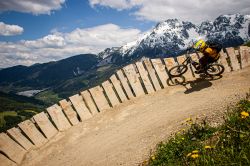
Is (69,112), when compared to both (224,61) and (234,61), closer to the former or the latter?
(224,61)

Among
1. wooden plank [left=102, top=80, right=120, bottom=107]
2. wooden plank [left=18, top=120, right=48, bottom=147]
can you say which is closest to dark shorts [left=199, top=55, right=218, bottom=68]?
wooden plank [left=102, top=80, right=120, bottom=107]

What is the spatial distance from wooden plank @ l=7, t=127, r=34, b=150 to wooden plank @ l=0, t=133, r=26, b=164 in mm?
148

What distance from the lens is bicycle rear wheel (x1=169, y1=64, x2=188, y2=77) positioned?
582 inches

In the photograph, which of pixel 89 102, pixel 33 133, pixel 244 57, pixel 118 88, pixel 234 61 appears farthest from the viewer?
pixel 244 57

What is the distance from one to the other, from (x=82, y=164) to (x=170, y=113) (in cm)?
384

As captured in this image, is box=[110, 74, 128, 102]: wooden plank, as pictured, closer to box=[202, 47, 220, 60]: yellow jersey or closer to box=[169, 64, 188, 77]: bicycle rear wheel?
box=[169, 64, 188, 77]: bicycle rear wheel

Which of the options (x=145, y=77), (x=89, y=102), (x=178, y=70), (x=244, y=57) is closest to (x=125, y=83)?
(x=145, y=77)

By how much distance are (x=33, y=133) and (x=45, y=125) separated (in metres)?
0.61

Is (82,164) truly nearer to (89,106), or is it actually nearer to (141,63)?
(89,106)

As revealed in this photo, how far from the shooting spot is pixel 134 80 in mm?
14109

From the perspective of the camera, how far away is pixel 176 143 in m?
6.18

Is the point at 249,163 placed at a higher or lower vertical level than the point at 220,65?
higher

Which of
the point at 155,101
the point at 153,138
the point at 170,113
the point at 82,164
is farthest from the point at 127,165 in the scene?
the point at 155,101

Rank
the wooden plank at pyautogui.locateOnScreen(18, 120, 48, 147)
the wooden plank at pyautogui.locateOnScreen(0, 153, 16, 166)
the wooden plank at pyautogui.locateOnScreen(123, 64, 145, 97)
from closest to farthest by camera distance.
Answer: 1. the wooden plank at pyautogui.locateOnScreen(0, 153, 16, 166)
2. the wooden plank at pyautogui.locateOnScreen(18, 120, 48, 147)
3. the wooden plank at pyautogui.locateOnScreen(123, 64, 145, 97)
